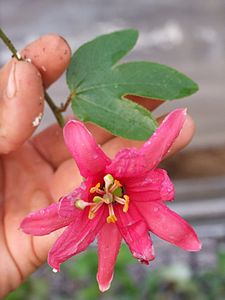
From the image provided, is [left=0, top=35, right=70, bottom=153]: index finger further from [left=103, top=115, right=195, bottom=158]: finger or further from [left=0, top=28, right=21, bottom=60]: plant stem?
[left=103, top=115, right=195, bottom=158]: finger

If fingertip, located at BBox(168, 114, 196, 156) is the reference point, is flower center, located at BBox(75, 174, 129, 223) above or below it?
above

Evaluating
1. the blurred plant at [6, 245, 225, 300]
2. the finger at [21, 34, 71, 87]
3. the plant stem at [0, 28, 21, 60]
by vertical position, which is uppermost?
the plant stem at [0, 28, 21, 60]

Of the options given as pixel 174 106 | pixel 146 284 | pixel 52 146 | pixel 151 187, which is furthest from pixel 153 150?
pixel 174 106

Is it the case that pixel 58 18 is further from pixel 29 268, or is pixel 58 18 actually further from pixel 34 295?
pixel 29 268

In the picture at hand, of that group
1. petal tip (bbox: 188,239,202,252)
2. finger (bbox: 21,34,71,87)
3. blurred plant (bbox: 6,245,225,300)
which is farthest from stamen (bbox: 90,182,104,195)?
blurred plant (bbox: 6,245,225,300)

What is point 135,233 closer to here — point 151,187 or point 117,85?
point 151,187

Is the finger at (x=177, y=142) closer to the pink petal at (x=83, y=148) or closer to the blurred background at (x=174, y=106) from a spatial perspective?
the pink petal at (x=83, y=148)
